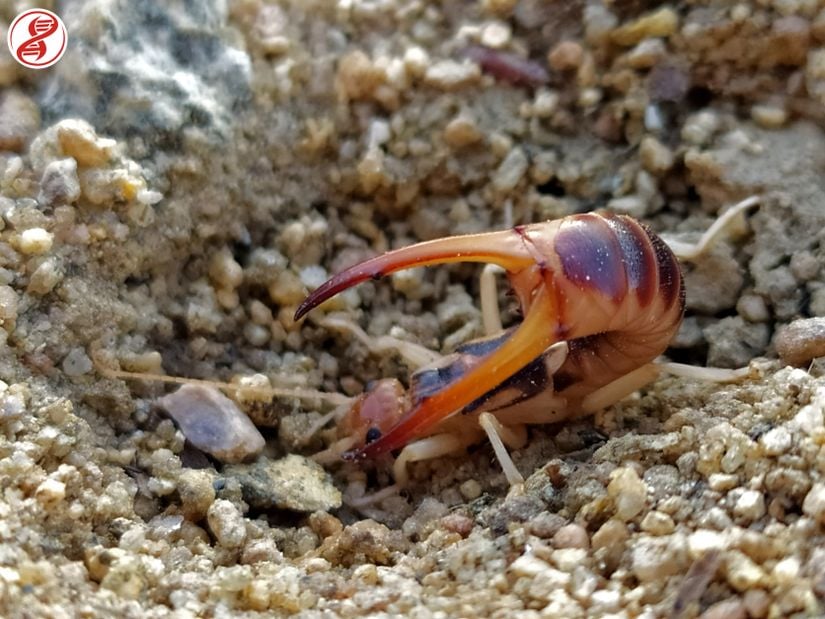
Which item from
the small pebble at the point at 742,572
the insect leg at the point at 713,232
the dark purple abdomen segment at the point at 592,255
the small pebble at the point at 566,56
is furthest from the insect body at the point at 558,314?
the small pebble at the point at 566,56

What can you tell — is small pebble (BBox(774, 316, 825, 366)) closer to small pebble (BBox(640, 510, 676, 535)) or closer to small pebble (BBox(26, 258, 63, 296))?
small pebble (BBox(640, 510, 676, 535))

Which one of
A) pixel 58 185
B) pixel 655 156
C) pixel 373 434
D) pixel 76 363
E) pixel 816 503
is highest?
pixel 58 185

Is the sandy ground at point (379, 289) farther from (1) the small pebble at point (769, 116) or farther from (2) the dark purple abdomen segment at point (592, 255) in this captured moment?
(2) the dark purple abdomen segment at point (592, 255)

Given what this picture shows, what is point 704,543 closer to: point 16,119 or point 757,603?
point 757,603

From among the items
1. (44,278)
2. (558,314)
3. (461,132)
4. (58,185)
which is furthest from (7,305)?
(461,132)

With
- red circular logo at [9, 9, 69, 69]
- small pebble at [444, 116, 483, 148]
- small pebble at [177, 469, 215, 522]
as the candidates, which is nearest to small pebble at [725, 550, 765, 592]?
small pebble at [177, 469, 215, 522]

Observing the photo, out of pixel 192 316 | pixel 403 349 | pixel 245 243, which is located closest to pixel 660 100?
pixel 403 349

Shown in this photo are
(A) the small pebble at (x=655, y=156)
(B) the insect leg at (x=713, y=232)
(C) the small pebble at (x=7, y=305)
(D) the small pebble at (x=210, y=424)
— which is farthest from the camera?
(A) the small pebble at (x=655, y=156)
